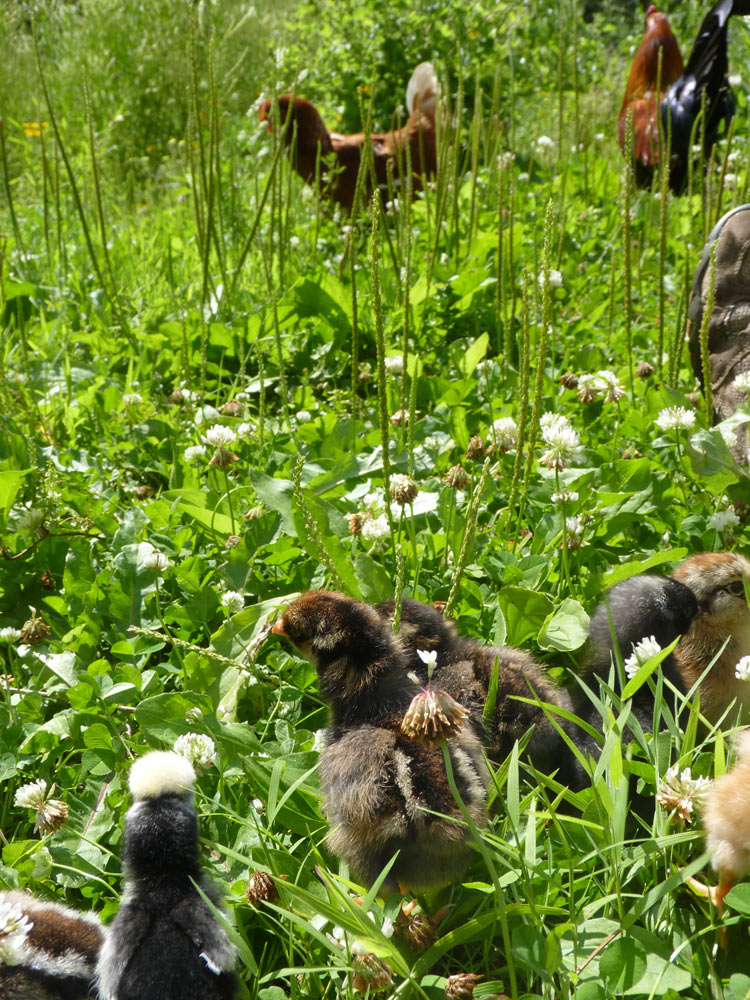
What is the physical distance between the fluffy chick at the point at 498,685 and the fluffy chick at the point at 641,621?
0.14m

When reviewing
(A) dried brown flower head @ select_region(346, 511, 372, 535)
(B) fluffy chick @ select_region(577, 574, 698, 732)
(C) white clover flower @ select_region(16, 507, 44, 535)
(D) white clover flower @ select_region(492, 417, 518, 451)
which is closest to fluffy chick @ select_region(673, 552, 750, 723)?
(B) fluffy chick @ select_region(577, 574, 698, 732)

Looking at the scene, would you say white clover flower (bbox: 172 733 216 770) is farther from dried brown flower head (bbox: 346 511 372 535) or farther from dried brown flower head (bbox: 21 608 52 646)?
dried brown flower head (bbox: 346 511 372 535)

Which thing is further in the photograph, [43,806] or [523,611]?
[523,611]

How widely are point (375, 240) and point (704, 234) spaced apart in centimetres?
256

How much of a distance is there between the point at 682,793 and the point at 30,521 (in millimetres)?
2044

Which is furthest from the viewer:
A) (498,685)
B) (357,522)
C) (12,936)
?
(357,522)

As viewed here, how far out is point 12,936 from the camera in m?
1.49

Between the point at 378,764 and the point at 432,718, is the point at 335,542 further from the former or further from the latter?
the point at 432,718

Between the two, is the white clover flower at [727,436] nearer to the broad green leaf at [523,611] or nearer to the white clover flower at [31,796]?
the broad green leaf at [523,611]

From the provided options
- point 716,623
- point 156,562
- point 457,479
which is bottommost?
point 716,623

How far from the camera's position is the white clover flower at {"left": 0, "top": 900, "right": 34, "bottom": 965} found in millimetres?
1486

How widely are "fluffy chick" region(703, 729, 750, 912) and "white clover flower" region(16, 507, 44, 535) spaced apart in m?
2.08

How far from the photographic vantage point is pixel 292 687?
2387 millimetres

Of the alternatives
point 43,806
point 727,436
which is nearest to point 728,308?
point 727,436
